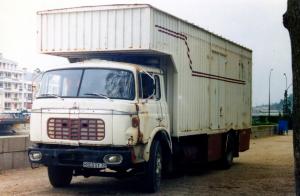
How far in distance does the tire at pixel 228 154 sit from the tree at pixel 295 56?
774 centimetres

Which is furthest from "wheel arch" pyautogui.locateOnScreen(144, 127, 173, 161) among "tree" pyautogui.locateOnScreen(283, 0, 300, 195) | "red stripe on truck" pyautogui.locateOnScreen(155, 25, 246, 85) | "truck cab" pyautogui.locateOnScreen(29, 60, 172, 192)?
"tree" pyautogui.locateOnScreen(283, 0, 300, 195)

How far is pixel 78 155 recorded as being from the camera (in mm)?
9320

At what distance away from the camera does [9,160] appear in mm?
13039

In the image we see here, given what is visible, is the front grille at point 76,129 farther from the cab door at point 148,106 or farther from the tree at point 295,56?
the tree at point 295,56

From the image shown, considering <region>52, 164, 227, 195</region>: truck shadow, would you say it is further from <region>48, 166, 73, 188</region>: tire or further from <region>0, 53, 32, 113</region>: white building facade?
<region>0, 53, 32, 113</region>: white building facade

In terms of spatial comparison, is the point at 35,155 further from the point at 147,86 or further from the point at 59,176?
the point at 147,86

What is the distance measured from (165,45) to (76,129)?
2.79 metres

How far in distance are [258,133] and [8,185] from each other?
2562cm

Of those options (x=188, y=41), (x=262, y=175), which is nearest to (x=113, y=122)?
(x=188, y=41)

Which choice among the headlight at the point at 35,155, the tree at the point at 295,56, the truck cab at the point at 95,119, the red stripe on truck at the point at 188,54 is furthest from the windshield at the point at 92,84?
the tree at the point at 295,56

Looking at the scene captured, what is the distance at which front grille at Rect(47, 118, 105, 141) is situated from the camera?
9312 millimetres

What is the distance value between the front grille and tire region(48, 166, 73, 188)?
3.64 feet

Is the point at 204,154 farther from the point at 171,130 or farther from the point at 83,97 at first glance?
the point at 83,97

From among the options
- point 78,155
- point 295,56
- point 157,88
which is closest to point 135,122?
point 78,155
